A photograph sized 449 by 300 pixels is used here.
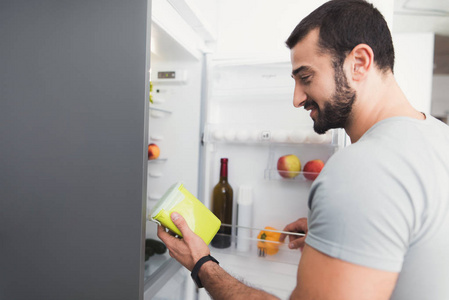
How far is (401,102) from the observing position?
0.62 meters

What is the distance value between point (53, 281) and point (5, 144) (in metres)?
0.38

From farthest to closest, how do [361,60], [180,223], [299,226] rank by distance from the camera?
[299,226] < [180,223] < [361,60]

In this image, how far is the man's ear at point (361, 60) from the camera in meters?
0.61

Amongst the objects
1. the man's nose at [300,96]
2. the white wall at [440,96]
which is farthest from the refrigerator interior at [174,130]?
the white wall at [440,96]

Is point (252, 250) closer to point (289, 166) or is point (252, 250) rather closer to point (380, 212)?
point (289, 166)

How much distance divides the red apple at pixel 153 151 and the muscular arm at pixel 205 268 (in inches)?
17.6

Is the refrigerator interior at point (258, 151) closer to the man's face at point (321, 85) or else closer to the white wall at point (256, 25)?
the white wall at point (256, 25)

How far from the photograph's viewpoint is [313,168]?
1.07m

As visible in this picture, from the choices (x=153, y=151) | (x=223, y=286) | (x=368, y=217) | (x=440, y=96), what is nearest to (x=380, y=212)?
(x=368, y=217)

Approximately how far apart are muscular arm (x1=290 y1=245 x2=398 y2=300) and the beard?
325 millimetres

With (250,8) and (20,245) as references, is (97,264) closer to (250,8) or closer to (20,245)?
(20,245)

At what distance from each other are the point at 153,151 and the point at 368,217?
2.99 ft

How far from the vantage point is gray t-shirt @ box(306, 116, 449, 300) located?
1.46 feet

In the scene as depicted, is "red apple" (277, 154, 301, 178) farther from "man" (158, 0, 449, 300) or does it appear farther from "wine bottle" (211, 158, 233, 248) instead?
"man" (158, 0, 449, 300)
